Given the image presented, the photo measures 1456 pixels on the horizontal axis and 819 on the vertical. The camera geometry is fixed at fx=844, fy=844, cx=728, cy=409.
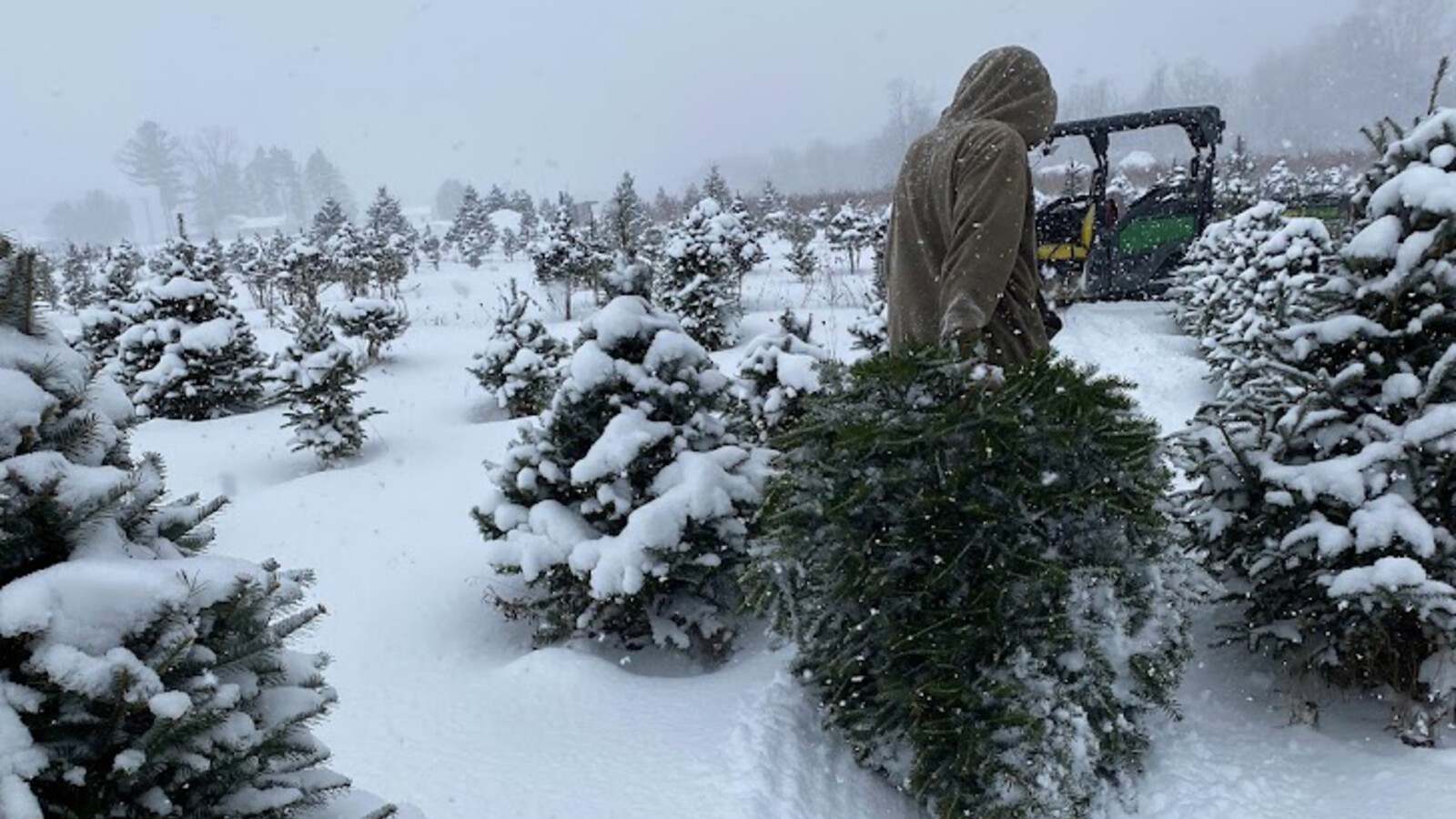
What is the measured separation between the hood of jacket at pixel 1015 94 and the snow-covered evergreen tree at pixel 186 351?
10.9 metres

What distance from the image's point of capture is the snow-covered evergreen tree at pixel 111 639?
1223mm

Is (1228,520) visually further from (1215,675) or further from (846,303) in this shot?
(846,303)

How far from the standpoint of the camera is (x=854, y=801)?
285cm

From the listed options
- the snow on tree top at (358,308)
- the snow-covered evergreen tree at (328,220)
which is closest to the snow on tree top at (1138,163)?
the snow-covered evergreen tree at (328,220)

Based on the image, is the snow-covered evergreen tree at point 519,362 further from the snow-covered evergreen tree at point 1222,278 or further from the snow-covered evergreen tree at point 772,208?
the snow-covered evergreen tree at point 772,208

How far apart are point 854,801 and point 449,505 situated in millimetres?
4360

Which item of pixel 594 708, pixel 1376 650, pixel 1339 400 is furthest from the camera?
pixel 594 708

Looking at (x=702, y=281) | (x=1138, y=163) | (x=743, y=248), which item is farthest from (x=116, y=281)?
(x=1138, y=163)

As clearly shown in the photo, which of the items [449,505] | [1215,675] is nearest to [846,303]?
[449,505]

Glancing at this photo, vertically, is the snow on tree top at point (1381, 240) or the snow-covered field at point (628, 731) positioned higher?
the snow on tree top at point (1381, 240)

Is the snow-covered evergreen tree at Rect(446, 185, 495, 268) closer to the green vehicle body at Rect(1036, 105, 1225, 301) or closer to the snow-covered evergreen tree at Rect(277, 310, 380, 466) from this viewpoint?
the green vehicle body at Rect(1036, 105, 1225, 301)

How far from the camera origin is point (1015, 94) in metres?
2.92

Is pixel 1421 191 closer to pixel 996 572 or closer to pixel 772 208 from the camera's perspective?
pixel 996 572

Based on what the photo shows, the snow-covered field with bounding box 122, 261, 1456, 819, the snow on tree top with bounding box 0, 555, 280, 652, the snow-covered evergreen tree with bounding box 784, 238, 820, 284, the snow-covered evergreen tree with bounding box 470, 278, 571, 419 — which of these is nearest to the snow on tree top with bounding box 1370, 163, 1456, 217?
the snow-covered field with bounding box 122, 261, 1456, 819
